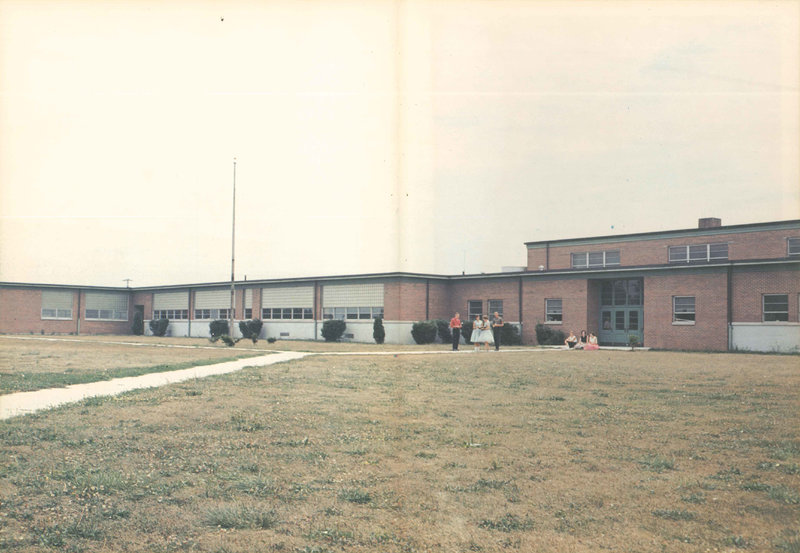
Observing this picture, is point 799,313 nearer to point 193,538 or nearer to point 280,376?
point 280,376

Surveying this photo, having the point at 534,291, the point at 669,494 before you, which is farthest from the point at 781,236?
the point at 669,494

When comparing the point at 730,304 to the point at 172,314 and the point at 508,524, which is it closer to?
the point at 508,524

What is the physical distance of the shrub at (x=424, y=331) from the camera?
41375mm

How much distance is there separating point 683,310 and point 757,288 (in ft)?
11.5

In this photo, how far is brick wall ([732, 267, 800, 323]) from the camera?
3019 centimetres

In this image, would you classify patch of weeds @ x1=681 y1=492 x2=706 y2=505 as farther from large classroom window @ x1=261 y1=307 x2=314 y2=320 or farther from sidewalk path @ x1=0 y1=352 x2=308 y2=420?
large classroom window @ x1=261 y1=307 x2=314 y2=320

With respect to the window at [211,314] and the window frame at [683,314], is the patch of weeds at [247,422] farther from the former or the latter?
the window at [211,314]

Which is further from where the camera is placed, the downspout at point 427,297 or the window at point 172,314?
the window at point 172,314

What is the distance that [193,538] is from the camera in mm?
5191

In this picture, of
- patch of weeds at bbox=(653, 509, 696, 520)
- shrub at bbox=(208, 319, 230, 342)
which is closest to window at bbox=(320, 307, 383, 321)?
shrub at bbox=(208, 319, 230, 342)

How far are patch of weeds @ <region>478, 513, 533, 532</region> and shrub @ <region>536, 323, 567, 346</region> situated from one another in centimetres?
3268

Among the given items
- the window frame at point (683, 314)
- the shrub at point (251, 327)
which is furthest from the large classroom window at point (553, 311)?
the shrub at point (251, 327)

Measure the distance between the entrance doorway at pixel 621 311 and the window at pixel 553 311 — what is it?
2.22 metres

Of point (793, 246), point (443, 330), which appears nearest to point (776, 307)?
point (793, 246)
